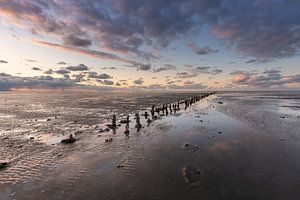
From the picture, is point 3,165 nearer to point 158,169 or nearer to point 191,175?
point 158,169

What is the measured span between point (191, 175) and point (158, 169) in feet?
7.69

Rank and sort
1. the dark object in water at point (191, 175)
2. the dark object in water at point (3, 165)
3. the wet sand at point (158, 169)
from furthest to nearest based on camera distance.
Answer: the dark object in water at point (3, 165) → the dark object in water at point (191, 175) → the wet sand at point (158, 169)

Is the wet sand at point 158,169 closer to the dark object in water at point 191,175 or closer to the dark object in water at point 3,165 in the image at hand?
the dark object in water at point 191,175

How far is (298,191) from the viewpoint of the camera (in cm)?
1109

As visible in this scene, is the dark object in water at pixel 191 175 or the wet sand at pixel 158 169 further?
the dark object in water at pixel 191 175

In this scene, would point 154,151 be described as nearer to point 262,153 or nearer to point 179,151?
point 179,151

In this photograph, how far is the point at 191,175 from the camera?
13.3 meters

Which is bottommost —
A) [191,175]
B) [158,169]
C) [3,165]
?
[3,165]

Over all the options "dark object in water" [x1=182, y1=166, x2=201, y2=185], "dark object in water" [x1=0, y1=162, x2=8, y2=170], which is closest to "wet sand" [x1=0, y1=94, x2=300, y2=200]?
"dark object in water" [x1=182, y1=166, x2=201, y2=185]

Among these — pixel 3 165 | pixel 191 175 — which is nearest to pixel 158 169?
pixel 191 175

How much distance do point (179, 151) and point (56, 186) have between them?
9.99 meters

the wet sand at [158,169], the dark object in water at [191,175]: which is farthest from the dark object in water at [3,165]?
the dark object in water at [191,175]

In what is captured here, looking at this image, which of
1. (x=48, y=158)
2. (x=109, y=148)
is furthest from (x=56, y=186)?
(x=109, y=148)

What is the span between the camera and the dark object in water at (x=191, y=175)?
1241 cm
